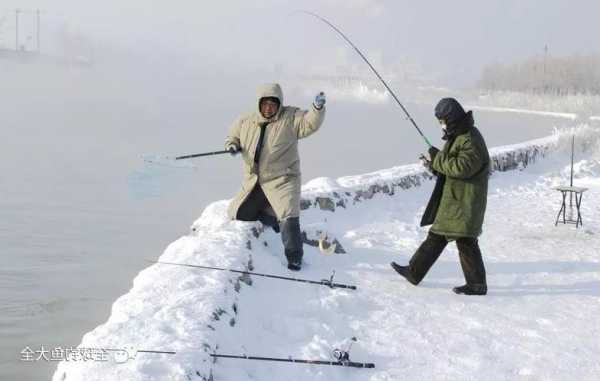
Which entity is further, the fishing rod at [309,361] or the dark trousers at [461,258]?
the dark trousers at [461,258]

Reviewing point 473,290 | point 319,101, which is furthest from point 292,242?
point 473,290

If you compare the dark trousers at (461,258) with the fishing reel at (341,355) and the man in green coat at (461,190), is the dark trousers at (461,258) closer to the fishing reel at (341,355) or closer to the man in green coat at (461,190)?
the man in green coat at (461,190)

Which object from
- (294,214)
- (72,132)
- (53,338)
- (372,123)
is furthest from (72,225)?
(372,123)

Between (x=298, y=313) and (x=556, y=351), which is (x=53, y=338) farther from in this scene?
(x=556, y=351)

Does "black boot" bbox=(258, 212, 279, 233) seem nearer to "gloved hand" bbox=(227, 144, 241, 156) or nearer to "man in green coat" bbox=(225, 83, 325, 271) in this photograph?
"man in green coat" bbox=(225, 83, 325, 271)

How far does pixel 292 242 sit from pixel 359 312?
1124 millimetres

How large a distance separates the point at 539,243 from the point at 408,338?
379cm

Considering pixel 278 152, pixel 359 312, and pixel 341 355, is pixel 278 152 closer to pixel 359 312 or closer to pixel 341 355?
pixel 359 312

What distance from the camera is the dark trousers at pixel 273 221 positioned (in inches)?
256

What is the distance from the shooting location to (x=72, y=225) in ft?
41.4

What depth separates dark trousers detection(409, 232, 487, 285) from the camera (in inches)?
239

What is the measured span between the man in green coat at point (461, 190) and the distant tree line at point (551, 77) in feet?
292

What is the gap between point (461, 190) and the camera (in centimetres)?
600

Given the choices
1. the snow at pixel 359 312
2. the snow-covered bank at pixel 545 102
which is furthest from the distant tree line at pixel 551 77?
the snow at pixel 359 312
